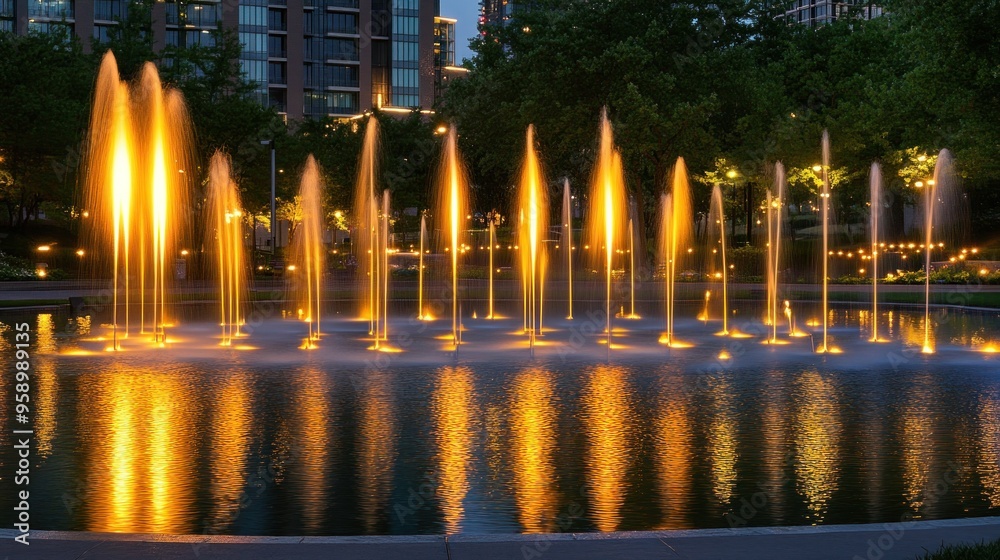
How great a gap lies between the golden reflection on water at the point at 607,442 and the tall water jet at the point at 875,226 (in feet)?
37.6

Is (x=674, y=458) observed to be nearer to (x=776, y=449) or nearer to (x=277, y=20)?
(x=776, y=449)

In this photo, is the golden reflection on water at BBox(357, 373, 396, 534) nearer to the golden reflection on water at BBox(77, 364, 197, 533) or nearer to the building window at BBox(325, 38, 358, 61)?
the golden reflection on water at BBox(77, 364, 197, 533)

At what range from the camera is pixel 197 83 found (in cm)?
7300

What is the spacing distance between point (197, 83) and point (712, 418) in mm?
63746

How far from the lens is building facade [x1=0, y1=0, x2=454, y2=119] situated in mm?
131750

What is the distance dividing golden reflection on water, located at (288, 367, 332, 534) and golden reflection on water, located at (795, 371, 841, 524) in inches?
165

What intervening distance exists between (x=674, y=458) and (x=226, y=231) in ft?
144

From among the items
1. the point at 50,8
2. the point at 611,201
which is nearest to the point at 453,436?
the point at 611,201

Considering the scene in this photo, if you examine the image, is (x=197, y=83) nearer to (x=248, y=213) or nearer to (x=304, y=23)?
(x=248, y=213)

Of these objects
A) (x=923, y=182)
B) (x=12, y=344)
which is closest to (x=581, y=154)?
(x=923, y=182)

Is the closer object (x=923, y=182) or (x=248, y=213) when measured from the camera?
(x=923, y=182)

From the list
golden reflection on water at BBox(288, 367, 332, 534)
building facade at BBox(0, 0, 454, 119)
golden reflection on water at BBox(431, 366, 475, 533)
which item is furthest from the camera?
building facade at BBox(0, 0, 454, 119)

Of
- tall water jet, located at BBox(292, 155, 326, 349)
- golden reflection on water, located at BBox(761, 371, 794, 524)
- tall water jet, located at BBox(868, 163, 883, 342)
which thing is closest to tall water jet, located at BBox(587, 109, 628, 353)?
tall water jet, located at BBox(868, 163, 883, 342)

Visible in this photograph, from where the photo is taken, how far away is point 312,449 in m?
12.6
